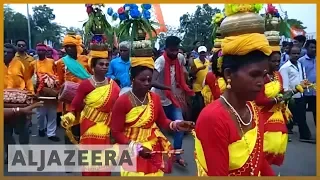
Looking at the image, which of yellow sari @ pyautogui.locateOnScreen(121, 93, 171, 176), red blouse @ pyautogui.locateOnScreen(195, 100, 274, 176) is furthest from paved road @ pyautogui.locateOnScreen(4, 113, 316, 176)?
red blouse @ pyautogui.locateOnScreen(195, 100, 274, 176)

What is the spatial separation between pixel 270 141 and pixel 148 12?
1.67 metres

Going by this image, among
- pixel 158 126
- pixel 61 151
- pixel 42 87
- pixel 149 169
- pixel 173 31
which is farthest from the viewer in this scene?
pixel 173 31

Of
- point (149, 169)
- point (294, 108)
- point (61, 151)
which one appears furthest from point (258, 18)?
point (294, 108)

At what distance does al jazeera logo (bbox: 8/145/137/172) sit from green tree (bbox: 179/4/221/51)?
7.57 ft

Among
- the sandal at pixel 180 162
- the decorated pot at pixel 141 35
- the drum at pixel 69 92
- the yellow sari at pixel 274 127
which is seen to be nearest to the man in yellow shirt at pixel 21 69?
the drum at pixel 69 92

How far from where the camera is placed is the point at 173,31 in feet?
26.0

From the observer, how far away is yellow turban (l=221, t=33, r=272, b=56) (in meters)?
2.79

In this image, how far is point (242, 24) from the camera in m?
2.86

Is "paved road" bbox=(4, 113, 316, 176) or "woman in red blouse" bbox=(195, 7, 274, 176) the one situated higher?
"woman in red blouse" bbox=(195, 7, 274, 176)

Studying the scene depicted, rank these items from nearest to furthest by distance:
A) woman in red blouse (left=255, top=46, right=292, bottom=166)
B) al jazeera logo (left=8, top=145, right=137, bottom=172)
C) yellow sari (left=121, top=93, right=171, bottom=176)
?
yellow sari (left=121, top=93, right=171, bottom=176)
al jazeera logo (left=8, top=145, right=137, bottom=172)
woman in red blouse (left=255, top=46, right=292, bottom=166)

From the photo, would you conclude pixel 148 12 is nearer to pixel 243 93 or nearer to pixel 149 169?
pixel 149 169

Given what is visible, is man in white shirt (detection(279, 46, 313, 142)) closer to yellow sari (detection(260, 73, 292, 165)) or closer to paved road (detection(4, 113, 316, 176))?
paved road (detection(4, 113, 316, 176))

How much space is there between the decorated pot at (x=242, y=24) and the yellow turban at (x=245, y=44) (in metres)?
0.04

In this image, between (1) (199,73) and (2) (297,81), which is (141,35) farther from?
(1) (199,73)
